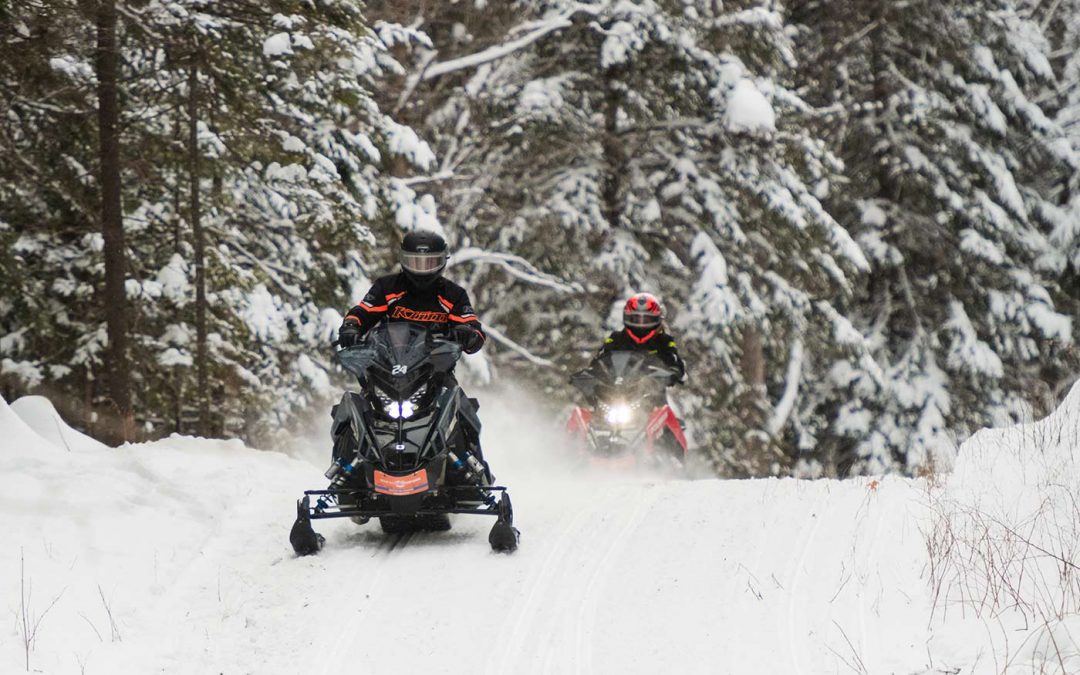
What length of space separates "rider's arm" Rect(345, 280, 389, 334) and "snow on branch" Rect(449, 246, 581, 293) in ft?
35.9

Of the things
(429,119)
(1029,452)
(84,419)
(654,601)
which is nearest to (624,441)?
(1029,452)

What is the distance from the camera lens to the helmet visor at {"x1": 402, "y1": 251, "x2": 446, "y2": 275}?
309 inches

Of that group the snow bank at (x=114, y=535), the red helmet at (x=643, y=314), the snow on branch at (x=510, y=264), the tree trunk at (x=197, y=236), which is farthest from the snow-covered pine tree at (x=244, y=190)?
the snow bank at (x=114, y=535)

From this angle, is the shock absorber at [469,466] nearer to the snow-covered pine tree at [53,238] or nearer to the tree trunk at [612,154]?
the snow-covered pine tree at [53,238]

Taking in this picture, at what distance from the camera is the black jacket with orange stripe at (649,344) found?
12.9 metres

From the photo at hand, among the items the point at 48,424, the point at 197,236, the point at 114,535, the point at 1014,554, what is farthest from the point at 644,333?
the point at 1014,554

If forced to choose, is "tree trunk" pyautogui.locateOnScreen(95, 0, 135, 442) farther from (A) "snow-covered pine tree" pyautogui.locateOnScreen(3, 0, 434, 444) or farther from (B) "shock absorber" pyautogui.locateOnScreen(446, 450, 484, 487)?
(B) "shock absorber" pyautogui.locateOnScreen(446, 450, 484, 487)

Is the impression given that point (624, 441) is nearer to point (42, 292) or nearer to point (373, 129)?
point (373, 129)

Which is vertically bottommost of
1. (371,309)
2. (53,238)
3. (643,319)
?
(53,238)

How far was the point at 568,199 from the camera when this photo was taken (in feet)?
65.6

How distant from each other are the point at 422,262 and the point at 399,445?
1502 millimetres

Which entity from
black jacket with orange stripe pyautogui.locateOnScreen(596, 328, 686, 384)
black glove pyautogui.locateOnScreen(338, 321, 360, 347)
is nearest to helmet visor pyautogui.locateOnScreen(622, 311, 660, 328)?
black jacket with orange stripe pyautogui.locateOnScreen(596, 328, 686, 384)

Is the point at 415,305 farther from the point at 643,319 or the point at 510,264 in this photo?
the point at 510,264

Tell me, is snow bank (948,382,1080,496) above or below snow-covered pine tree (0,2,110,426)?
above
